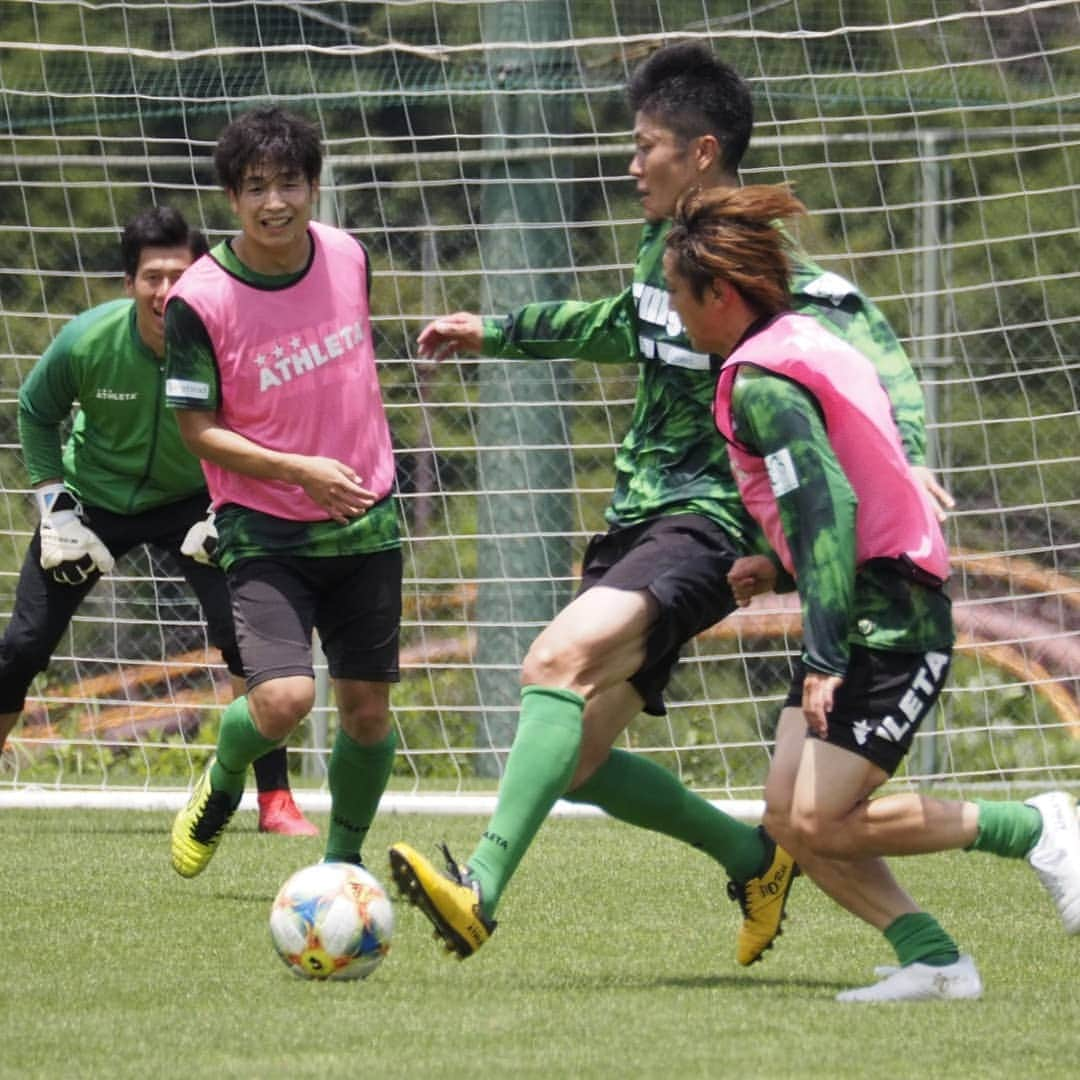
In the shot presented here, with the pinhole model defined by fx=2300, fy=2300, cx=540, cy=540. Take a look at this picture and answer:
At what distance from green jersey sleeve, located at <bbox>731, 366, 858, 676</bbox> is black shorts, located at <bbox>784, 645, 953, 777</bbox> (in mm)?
138

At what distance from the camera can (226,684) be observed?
11.0 m

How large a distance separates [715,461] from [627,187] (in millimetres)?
4953

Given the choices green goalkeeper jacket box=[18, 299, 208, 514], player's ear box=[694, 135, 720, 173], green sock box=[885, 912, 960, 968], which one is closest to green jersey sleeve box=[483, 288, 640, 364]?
player's ear box=[694, 135, 720, 173]

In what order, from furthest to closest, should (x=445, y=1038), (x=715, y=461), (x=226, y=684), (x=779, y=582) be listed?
(x=226, y=684), (x=715, y=461), (x=779, y=582), (x=445, y=1038)

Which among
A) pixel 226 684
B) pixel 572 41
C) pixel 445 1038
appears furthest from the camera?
pixel 226 684

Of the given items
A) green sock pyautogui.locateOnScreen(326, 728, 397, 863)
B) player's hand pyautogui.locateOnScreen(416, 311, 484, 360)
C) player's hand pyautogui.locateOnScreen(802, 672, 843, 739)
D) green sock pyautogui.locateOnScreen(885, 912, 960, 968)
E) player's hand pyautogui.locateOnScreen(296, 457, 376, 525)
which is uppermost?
player's hand pyautogui.locateOnScreen(416, 311, 484, 360)

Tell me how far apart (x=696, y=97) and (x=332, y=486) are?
1268mm

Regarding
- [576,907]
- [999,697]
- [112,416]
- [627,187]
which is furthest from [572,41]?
[576,907]

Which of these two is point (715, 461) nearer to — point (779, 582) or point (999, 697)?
point (779, 582)

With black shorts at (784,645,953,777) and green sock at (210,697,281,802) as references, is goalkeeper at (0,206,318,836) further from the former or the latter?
black shorts at (784,645,953,777)

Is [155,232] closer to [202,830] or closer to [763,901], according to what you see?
[202,830]

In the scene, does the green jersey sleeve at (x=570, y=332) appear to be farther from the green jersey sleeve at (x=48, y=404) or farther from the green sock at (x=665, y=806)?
the green jersey sleeve at (x=48, y=404)

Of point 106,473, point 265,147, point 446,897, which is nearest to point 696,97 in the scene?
point 265,147

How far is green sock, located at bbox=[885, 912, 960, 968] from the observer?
15.4 feet
